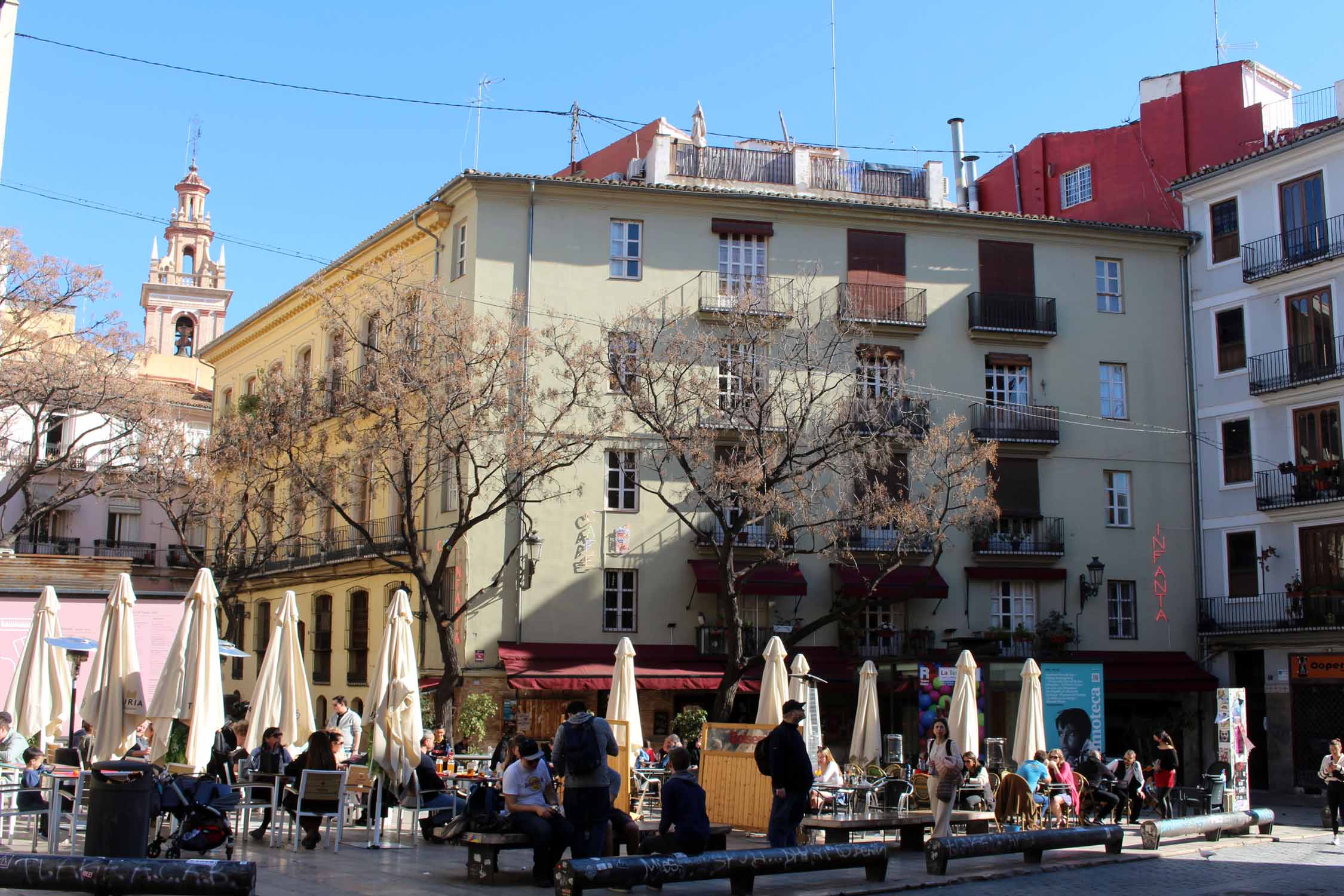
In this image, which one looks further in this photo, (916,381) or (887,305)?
(887,305)

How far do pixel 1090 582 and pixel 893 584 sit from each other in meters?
5.94

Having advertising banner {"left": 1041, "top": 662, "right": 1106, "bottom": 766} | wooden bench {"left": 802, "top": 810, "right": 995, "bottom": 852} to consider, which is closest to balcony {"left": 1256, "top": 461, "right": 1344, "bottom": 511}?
advertising banner {"left": 1041, "top": 662, "right": 1106, "bottom": 766}

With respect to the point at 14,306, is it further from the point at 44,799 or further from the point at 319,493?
the point at 44,799

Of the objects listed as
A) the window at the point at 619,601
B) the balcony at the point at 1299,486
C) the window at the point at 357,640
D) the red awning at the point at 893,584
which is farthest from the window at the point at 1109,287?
the window at the point at 357,640

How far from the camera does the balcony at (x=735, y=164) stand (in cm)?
3647

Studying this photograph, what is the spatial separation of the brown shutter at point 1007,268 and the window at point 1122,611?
8400mm

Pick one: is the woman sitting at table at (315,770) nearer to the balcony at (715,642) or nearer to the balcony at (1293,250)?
the balcony at (715,642)

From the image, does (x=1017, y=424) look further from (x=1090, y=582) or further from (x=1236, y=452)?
(x=1236, y=452)

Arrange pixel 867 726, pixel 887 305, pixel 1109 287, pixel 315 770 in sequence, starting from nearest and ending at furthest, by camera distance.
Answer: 1. pixel 315 770
2. pixel 867 726
3. pixel 887 305
4. pixel 1109 287

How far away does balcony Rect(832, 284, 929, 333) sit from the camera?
3478 centimetres

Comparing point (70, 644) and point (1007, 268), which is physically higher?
point (1007, 268)

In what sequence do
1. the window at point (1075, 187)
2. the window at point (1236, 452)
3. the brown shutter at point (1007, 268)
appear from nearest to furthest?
the window at point (1236, 452) < the brown shutter at point (1007, 268) < the window at point (1075, 187)

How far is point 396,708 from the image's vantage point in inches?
628

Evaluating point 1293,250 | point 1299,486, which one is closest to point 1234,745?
point 1299,486
